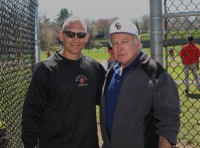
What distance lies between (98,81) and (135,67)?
29.5 inches

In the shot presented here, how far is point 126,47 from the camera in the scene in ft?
9.27

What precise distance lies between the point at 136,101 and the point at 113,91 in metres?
0.27

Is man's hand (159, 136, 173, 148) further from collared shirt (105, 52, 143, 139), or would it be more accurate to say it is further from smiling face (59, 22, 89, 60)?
smiling face (59, 22, 89, 60)

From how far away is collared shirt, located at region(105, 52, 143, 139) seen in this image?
9.20 feet

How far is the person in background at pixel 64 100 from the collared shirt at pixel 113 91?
1.23ft

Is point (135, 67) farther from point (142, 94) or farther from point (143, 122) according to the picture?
point (143, 122)

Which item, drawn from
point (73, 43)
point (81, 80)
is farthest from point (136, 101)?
point (73, 43)

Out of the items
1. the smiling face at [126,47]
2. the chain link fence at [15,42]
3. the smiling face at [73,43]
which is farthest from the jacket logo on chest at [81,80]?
the chain link fence at [15,42]

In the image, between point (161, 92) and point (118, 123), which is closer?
point (161, 92)

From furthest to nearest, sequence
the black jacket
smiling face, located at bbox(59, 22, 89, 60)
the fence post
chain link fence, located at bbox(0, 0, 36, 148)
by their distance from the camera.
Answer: chain link fence, located at bbox(0, 0, 36, 148), smiling face, located at bbox(59, 22, 89, 60), the black jacket, the fence post

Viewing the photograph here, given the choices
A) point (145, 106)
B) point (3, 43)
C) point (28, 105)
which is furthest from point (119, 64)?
point (3, 43)

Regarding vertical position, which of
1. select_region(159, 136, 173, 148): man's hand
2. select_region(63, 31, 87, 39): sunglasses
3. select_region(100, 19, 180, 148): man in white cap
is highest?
select_region(63, 31, 87, 39): sunglasses

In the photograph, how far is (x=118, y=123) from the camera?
2746 mm

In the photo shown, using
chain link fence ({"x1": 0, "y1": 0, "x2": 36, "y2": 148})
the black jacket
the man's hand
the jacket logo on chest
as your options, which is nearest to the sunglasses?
the black jacket
